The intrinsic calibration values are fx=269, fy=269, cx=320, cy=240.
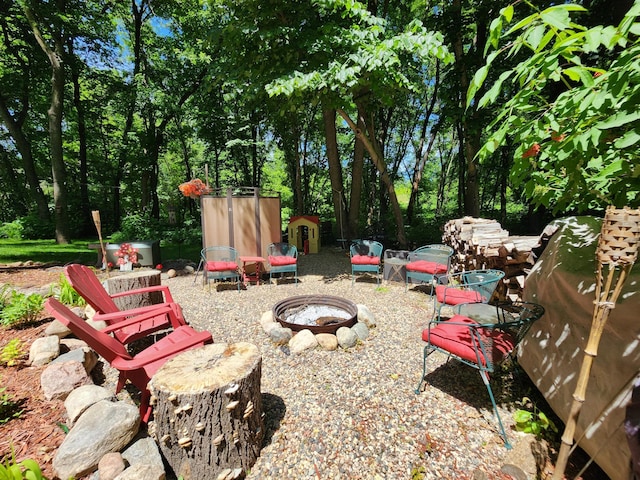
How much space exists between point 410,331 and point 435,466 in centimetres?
200

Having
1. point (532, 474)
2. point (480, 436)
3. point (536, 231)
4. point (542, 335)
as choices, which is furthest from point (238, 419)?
point (536, 231)

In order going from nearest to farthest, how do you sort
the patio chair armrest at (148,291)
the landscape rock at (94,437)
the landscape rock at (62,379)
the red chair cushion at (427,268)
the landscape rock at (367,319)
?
1. the landscape rock at (94,437)
2. the landscape rock at (62,379)
3. the patio chair armrest at (148,291)
4. the landscape rock at (367,319)
5. the red chair cushion at (427,268)

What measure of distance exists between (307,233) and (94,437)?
28.6 feet

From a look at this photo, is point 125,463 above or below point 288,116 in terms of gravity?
below

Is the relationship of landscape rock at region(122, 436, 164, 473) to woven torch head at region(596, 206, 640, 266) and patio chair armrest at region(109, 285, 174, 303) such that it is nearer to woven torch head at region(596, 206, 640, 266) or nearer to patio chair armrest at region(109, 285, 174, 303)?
patio chair armrest at region(109, 285, 174, 303)

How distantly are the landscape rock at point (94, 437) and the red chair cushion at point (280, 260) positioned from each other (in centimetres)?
409

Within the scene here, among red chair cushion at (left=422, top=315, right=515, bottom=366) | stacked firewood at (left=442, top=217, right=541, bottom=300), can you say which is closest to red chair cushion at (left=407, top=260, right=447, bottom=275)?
stacked firewood at (left=442, top=217, right=541, bottom=300)

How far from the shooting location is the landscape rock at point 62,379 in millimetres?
2209

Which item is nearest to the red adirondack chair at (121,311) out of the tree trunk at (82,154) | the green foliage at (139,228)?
the green foliage at (139,228)

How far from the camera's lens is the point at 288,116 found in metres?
11.5

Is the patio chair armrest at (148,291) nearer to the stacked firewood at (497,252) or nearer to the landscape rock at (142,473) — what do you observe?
the landscape rock at (142,473)

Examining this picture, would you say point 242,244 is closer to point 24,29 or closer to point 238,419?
point 238,419

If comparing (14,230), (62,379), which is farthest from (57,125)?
(62,379)

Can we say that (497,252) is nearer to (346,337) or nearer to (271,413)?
(346,337)
